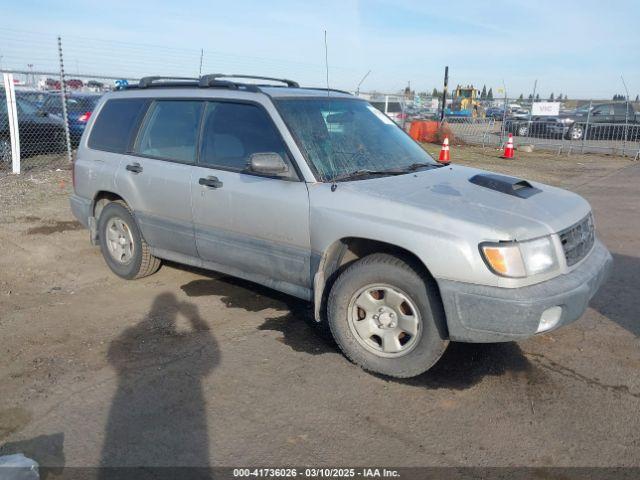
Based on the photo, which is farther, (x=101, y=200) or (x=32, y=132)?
(x=32, y=132)

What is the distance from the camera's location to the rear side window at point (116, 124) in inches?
208

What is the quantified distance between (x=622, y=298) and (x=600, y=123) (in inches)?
714

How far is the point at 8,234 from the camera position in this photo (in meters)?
7.09

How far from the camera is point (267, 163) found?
390 centimetres

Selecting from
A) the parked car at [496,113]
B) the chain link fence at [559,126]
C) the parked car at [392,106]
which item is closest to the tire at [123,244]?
the chain link fence at [559,126]

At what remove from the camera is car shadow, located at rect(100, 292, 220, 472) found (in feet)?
9.58

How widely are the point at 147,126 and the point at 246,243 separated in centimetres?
169

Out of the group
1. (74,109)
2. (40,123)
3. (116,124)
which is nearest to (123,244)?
(116,124)

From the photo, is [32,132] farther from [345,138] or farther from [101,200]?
[345,138]

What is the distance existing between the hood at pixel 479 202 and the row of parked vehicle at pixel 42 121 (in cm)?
955

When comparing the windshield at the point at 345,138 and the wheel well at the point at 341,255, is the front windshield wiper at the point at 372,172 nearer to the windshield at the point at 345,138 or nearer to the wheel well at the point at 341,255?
the windshield at the point at 345,138

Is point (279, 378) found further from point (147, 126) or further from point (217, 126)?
point (147, 126)

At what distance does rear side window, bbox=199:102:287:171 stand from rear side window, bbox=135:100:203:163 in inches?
6.0

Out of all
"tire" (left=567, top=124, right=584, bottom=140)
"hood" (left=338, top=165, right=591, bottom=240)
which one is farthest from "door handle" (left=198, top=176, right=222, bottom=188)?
"tire" (left=567, top=124, right=584, bottom=140)
